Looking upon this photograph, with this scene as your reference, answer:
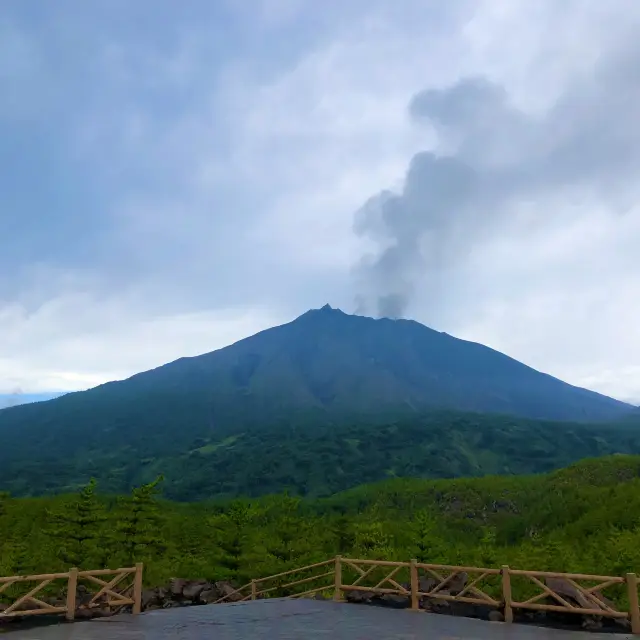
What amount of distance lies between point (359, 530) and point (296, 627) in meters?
31.2

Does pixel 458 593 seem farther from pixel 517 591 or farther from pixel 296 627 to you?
pixel 517 591

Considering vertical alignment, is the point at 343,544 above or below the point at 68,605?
below

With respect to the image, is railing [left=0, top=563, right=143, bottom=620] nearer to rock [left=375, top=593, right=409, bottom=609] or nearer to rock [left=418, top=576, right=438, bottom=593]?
rock [left=375, top=593, right=409, bottom=609]

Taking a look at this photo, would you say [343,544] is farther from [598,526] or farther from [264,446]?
[264,446]

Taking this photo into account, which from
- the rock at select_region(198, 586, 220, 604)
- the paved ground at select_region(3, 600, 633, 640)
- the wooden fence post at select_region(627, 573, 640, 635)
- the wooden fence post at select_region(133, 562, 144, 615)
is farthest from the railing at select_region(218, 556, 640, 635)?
the rock at select_region(198, 586, 220, 604)

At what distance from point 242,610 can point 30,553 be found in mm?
27613

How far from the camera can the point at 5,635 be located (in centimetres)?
1151

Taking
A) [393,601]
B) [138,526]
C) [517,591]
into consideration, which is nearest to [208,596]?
[138,526]

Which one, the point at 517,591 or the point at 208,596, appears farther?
the point at 208,596

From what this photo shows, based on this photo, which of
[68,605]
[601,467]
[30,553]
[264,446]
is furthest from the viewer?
[264,446]

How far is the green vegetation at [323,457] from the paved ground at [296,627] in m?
116

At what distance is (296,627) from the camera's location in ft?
40.8

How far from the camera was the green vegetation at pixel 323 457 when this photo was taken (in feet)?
449

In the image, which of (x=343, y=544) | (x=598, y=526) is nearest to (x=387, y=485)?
(x=598, y=526)
